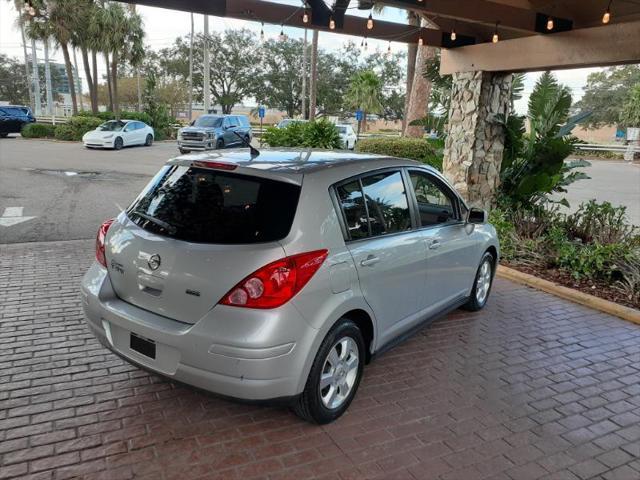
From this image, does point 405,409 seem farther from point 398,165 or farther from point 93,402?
point 93,402

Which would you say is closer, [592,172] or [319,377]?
[319,377]

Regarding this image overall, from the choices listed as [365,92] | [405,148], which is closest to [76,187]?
[405,148]

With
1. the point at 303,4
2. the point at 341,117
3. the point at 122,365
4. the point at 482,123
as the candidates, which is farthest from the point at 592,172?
the point at 341,117

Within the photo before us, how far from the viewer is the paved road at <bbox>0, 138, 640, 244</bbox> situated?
8625 mm

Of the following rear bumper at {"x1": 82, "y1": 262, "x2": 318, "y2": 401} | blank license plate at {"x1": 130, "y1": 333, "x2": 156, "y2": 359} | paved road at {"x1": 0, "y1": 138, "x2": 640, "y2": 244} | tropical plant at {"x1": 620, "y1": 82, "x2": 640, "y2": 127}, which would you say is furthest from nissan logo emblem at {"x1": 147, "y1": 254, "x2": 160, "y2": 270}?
tropical plant at {"x1": 620, "y1": 82, "x2": 640, "y2": 127}

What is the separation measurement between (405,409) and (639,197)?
54.0 feet

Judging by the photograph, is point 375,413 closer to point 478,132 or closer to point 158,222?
point 158,222

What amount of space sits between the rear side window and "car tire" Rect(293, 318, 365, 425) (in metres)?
0.68

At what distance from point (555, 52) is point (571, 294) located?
3.55m

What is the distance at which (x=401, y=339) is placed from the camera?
3.98 metres

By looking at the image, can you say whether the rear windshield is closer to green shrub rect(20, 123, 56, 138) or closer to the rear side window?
the rear side window

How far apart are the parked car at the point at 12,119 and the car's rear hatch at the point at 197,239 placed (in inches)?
1251

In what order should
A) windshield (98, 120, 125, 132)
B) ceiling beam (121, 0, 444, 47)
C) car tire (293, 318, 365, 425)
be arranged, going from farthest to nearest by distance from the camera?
1. windshield (98, 120, 125, 132)
2. ceiling beam (121, 0, 444, 47)
3. car tire (293, 318, 365, 425)

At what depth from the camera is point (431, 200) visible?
15.7 ft
